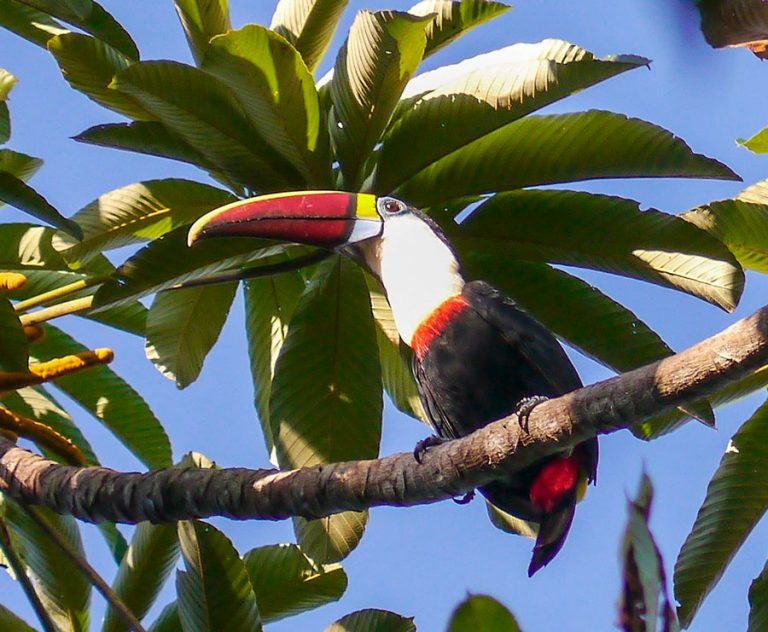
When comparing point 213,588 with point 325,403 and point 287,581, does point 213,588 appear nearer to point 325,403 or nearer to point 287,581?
point 287,581

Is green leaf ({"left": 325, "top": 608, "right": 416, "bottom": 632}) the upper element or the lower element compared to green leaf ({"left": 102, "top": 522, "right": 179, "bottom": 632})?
lower

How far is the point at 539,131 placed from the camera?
130 inches

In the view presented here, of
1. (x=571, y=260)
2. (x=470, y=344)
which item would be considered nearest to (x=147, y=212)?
(x=470, y=344)

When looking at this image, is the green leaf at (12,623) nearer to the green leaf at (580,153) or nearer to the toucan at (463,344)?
the toucan at (463,344)

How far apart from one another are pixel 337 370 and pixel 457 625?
2.49 metres

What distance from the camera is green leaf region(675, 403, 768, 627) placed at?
334 centimetres

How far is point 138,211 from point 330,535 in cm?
127

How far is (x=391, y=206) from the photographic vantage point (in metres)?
4.08

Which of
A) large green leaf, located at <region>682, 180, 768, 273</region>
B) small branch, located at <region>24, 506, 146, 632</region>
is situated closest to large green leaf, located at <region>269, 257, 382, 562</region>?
small branch, located at <region>24, 506, 146, 632</region>

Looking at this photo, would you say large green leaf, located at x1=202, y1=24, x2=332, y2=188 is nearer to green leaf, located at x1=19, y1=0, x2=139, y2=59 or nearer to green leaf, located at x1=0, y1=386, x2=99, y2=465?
green leaf, located at x1=19, y1=0, x2=139, y2=59

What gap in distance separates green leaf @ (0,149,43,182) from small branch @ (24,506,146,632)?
4.76 feet

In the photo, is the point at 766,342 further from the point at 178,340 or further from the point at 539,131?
the point at 178,340

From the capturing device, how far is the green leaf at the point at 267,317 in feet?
13.1

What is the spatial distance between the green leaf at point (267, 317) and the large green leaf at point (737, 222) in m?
1.47
